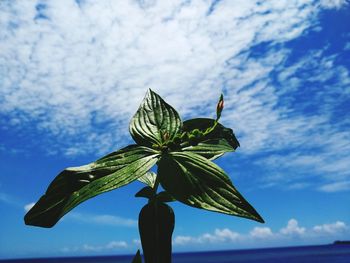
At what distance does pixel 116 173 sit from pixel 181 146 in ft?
0.62

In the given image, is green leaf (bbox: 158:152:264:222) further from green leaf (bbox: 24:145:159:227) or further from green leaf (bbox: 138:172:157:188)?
green leaf (bbox: 138:172:157:188)

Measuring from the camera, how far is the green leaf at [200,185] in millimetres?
583

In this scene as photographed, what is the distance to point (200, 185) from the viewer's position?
2.09 feet

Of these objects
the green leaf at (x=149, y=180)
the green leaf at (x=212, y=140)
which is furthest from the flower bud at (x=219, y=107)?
the green leaf at (x=149, y=180)

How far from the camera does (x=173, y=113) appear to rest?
3.16ft

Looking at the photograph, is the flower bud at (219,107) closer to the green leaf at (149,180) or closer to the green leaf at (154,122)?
the green leaf at (154,122)

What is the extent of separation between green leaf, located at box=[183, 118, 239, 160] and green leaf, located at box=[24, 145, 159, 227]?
16 cm

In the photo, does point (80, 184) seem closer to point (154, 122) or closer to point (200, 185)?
point (200, 185)

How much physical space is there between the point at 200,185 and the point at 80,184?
8.0 inches

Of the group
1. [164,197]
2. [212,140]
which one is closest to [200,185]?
[164,197]

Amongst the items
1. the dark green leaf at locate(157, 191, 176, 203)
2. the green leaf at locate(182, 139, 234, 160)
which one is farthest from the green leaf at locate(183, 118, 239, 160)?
the dark green leaf at locate(157, 191, 176, 203)

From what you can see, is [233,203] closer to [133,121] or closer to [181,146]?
[181,146]

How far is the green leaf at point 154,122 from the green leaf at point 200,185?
151mm

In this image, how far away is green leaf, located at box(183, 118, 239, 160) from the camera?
0.83m
